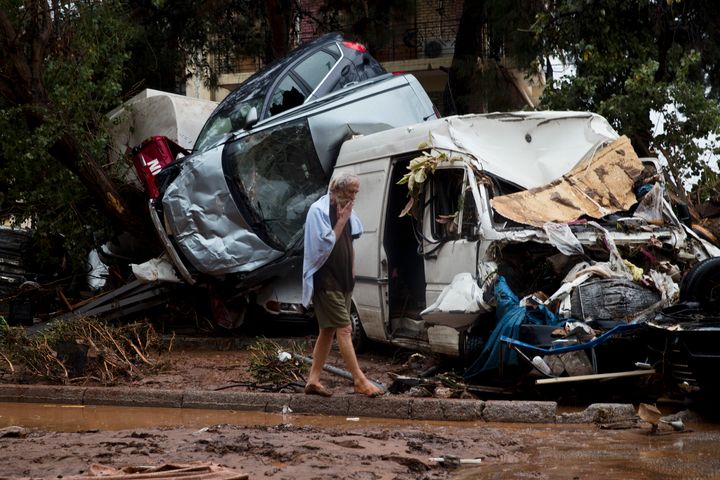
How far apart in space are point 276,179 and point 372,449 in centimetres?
688

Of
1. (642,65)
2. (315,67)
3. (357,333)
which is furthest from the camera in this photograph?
(642,65)

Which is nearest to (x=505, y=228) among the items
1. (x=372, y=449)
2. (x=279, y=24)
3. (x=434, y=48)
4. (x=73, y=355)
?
(x=372, y=449)

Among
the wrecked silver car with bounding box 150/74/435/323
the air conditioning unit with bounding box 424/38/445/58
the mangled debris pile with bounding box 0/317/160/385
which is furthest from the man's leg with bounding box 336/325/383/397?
the air conditioning unit with bounding box 424/38/445/58

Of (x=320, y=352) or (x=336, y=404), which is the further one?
(x=320, y=352)

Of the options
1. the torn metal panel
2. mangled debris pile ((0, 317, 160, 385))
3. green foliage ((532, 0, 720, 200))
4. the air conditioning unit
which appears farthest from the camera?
the air conditioning unit

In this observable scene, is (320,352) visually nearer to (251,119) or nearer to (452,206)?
(452,206)

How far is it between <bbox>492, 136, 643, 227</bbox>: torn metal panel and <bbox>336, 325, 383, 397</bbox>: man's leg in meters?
1.73

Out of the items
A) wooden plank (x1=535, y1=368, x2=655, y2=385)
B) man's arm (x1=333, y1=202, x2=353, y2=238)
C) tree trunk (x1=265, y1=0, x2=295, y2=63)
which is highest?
tree trunk (x1=265, y1=0, x2=295, y2=63)

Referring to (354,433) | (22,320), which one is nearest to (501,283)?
(354,433)

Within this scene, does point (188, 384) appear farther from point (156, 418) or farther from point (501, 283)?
point (501, 283)

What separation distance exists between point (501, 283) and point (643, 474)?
3037mm

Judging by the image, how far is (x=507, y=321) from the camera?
309 inches

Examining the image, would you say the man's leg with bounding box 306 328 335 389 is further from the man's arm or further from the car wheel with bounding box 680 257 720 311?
the car wheel with bounding box 680 257 720 311

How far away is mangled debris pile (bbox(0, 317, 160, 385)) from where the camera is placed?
9562 mm
